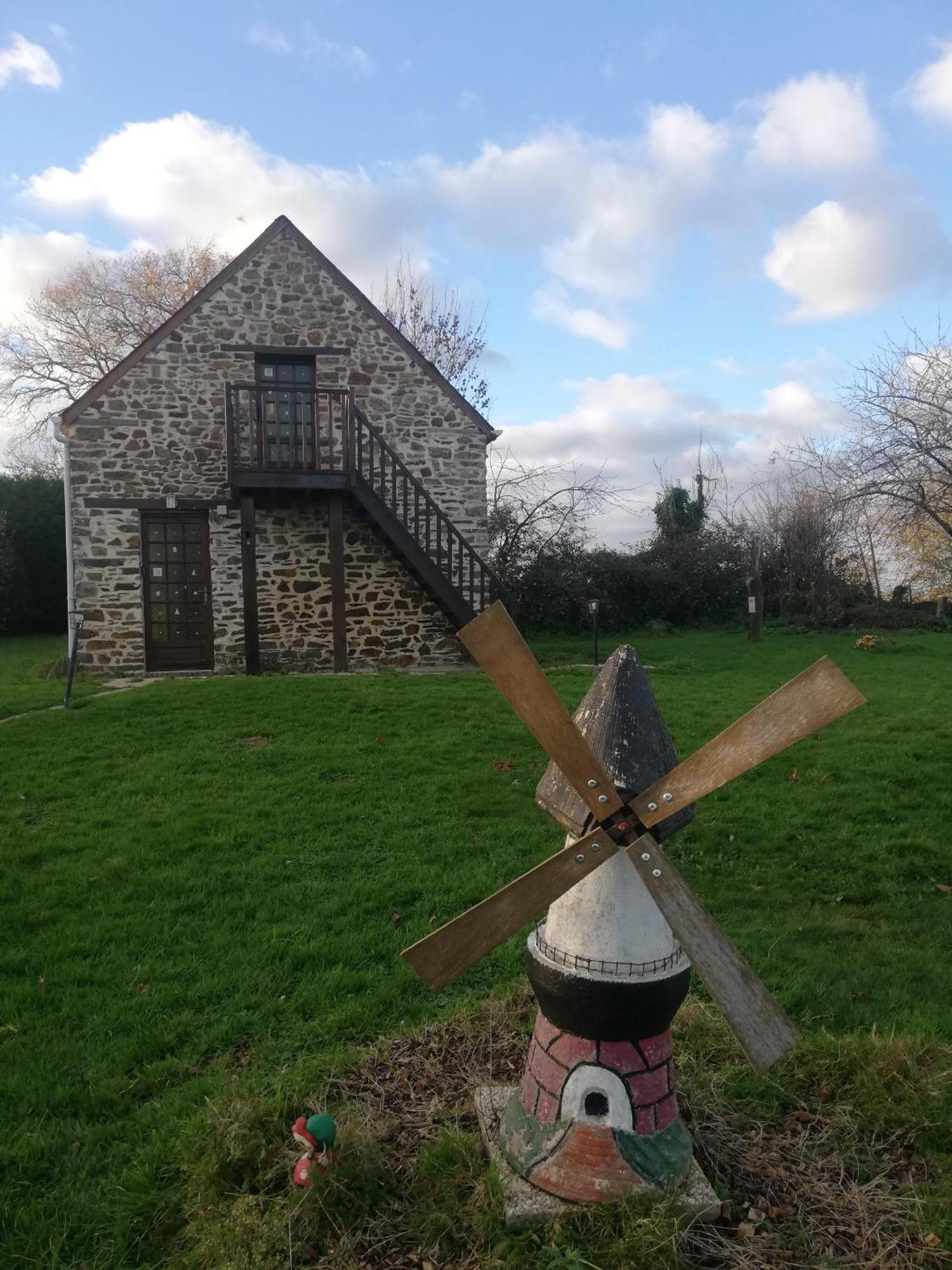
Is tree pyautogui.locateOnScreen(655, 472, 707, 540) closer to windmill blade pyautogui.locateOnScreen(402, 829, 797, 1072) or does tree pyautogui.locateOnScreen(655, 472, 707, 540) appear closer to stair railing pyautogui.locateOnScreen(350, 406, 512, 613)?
stair railing pyautogui.locateOnScreen(350, 406, 512, 613)

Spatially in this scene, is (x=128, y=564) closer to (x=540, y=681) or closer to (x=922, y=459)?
(x=922, y=459)

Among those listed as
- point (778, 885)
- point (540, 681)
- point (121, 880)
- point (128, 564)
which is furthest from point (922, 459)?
point (128, 564)

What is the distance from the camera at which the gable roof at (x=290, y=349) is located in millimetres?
13211

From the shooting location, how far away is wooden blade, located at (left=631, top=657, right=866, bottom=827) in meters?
2.35

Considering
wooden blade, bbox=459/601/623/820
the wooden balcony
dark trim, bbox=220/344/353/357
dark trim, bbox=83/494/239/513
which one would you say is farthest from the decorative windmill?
dark trim, bbox=220/344/353/357

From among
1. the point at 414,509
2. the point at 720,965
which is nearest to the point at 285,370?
the point at 414,509

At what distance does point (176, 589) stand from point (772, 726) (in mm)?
12768

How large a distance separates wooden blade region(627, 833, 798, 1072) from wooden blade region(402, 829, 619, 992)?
0.18 metres

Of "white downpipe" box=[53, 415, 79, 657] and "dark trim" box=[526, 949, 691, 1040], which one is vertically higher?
"white downpipe" box=[53, 415, 79, 657]

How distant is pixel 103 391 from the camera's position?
13.2m

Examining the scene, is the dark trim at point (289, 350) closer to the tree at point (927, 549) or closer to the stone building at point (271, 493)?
the stone building at point (271, 493)

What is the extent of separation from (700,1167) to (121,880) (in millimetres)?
4042

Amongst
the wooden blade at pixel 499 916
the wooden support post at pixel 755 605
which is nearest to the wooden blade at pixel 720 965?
the wooden blade at pixel 499 916

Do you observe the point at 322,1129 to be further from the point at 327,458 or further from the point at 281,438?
the point at 327,458
